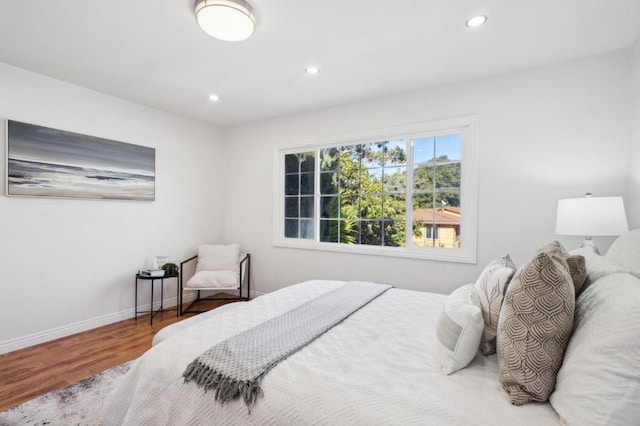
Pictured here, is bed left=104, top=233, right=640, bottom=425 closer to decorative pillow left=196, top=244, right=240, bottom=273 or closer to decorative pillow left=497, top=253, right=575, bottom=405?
A: decorative pillow left=497, top=253, right=575, bottom=405

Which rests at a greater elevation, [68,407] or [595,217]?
[595,217]

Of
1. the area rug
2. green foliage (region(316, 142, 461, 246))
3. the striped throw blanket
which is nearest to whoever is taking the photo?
the striped throw blanket

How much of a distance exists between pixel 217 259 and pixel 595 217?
3774 mm

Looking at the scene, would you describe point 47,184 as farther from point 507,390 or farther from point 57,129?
point 507,390

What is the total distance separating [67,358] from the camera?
260cm

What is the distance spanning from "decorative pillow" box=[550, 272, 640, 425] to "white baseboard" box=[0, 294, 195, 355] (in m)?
3.90

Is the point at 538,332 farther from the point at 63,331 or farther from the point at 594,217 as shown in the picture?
the point at 63,331

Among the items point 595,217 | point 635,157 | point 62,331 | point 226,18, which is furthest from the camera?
point 62,331

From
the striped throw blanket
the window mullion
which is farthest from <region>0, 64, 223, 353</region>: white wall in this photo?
the window mullion

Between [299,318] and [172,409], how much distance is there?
0.71 meters

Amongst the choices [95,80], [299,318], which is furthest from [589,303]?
[95,80]

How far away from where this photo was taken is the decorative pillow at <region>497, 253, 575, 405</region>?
967mm

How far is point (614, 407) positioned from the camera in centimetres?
76

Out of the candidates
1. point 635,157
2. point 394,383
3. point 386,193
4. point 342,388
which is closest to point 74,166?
point 386,193
